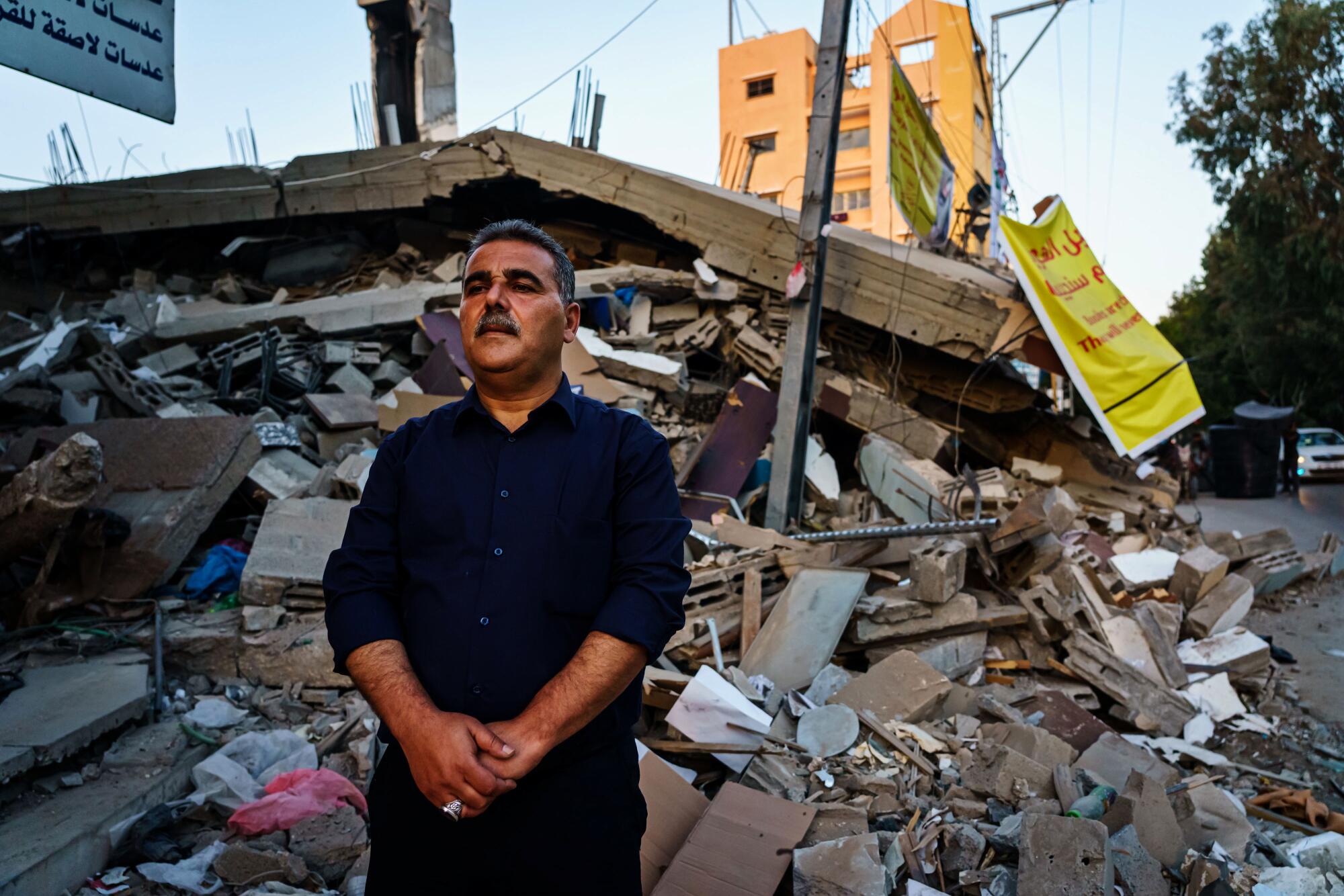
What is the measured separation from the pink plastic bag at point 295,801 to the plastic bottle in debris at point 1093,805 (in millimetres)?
2886

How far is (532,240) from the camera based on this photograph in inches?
73.9

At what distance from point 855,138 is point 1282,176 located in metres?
16.6

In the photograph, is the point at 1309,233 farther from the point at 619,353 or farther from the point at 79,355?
the point at 79,355

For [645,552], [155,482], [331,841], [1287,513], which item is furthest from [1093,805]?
[1287,513]

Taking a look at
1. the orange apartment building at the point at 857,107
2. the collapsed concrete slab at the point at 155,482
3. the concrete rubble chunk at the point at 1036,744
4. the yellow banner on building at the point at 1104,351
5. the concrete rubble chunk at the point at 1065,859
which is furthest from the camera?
the orange apartment building at the point at 857,107

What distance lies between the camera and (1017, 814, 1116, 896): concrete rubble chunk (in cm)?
257

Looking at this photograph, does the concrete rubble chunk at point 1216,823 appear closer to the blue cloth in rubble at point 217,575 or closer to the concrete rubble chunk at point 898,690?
the concrete rubble chunk at point 898,690

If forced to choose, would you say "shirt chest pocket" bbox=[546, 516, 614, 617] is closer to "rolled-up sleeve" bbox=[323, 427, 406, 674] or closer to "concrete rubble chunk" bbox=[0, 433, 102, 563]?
"rolled-up sleeve" bbox=[323, 427, 406, 674]

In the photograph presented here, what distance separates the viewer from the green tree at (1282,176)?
1638 centimetres

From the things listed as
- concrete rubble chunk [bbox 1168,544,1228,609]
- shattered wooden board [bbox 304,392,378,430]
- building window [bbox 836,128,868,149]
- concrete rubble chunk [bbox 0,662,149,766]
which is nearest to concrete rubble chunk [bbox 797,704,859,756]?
concrete rubble chunk [bbox 0,662,149,766]

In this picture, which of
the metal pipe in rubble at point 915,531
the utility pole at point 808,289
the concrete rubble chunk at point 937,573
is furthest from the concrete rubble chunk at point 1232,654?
the utility pole at point 808,289

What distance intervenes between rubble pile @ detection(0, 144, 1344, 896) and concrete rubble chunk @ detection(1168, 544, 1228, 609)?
0.13 ft

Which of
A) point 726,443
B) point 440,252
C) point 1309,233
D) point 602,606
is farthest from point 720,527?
point 1309,233

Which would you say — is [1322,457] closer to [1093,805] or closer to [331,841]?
[1093,805]
